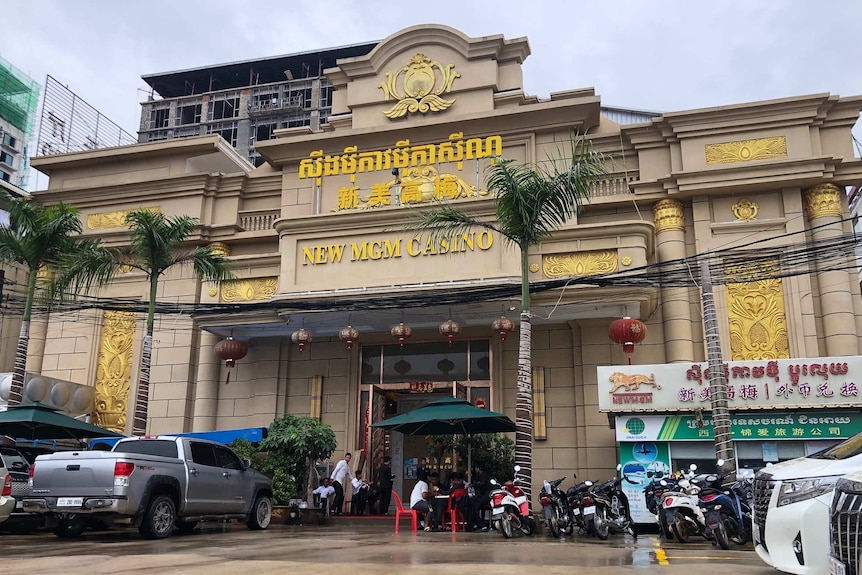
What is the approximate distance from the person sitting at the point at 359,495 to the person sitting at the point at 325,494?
0.54 m

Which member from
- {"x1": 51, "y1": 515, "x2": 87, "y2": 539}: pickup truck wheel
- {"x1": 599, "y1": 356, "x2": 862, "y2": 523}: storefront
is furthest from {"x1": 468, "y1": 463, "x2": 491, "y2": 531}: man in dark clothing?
{"x1": 51, "y1": 515, "x2": 87, "y2": 539}: pickup truck wheel

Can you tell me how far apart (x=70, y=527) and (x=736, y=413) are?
11.2 metres

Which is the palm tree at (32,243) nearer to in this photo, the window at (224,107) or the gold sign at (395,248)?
the gold sign at (395,248)


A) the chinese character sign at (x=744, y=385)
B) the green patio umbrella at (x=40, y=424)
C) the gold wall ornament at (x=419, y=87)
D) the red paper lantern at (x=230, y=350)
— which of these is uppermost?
the gold wall ornament at (x=419, y=87)

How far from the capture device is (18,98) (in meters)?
62.3

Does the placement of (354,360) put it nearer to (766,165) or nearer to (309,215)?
(309,215)

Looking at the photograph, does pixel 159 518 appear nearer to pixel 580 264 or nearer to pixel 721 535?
pixel 721 535

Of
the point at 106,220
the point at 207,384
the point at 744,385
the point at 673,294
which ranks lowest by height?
the point at 744,385

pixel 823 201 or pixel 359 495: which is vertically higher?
pixel 823 201

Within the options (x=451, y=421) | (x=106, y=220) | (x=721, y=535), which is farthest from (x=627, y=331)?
(x=106, y=220)

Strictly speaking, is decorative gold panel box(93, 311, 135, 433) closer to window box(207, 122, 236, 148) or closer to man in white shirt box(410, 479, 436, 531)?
man in white shirt box(410, 479, 436, 531)

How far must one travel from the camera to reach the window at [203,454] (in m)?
11.7

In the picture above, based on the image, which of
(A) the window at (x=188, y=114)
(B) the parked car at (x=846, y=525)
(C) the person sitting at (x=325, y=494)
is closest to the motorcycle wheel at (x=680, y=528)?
(B) the parked car at (x=846, y=525)

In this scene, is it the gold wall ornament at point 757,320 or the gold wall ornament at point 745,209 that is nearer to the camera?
the gold wall ornament at point 757,320
